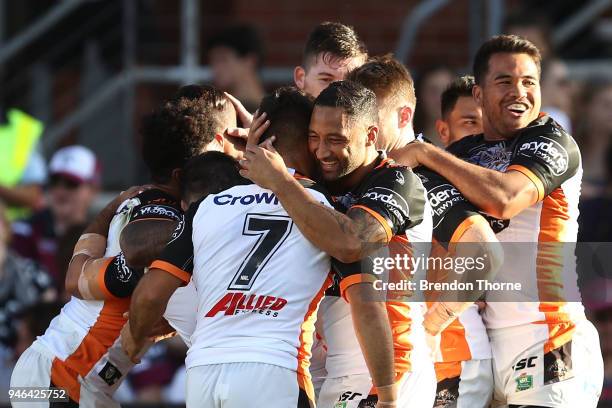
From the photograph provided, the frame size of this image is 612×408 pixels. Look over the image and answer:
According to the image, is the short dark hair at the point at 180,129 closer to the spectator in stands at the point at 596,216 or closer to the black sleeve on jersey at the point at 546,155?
the black sleeve on jersey at the point at 546,155

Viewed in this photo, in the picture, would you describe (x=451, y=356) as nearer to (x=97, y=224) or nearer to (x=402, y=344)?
(x=402, y=344)

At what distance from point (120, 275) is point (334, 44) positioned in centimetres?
169

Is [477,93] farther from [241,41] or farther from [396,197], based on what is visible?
[241,41]

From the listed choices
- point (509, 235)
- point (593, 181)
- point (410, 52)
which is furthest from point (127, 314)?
point (410, 52)

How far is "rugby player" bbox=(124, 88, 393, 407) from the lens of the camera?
17.3 ft

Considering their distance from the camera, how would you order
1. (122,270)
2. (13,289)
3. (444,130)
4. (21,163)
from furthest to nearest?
(21,163), (13,289), (444,130), (122,270)

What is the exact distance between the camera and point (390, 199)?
213 inches

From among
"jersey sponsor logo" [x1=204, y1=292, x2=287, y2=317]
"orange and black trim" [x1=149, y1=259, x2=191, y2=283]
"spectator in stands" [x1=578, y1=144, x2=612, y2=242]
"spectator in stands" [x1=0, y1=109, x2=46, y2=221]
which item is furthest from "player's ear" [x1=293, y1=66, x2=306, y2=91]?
"spectator in stands" [x1=0, y1=109, x2=46, y2=221]

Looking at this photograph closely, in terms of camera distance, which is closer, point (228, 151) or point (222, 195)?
point (222, 195)

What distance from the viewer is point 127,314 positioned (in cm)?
630

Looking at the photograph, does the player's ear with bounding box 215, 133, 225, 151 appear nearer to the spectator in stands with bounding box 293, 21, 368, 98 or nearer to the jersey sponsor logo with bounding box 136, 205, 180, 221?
the jersey sponsor logo with bounding box 136, 205, 180, 221

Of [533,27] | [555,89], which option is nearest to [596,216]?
[555,89]

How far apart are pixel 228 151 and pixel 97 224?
0.77 metres

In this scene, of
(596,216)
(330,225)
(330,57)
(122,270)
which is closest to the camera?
(330,225)
